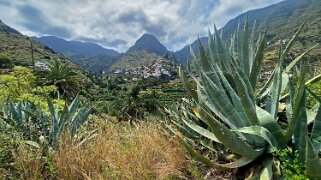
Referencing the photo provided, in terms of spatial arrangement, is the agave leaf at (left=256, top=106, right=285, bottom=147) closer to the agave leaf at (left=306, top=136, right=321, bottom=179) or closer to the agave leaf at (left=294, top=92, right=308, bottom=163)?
the agave leaf at (left=294, top=92, right=308, bottom=163)

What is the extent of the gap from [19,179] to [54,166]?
0.40 m

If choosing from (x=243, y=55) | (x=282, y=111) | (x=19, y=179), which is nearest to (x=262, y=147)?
(x=282, y=111)

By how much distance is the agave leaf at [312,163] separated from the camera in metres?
2.29

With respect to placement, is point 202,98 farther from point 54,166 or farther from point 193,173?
point 54,166

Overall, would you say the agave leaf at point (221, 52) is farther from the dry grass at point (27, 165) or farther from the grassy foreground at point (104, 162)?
the dry grass at point (27, 165)

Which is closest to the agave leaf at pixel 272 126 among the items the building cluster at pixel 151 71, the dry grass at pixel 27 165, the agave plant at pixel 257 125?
the agave plant at pixel 257 125

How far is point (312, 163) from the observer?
2332 mm

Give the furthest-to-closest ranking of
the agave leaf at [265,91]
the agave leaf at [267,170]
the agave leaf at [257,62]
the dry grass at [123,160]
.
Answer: the agave leaf at [265,91] → the agave leaf at [257,62] → the dry grass at [123,160] → the agave leaf at [267,170]

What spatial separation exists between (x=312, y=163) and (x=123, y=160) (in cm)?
199

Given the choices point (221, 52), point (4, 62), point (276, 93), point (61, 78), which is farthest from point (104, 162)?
point (4, 62)

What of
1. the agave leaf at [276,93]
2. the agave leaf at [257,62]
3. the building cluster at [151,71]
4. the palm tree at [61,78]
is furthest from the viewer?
the building cluster at [151,71]

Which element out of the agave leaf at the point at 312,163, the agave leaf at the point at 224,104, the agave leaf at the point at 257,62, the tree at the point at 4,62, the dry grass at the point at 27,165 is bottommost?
the dry grass at the point at 27,165

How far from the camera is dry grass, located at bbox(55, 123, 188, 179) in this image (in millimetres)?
3467

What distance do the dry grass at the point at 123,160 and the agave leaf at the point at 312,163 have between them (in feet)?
4.37
